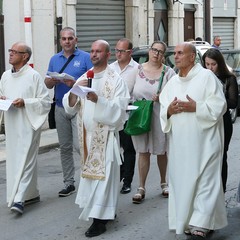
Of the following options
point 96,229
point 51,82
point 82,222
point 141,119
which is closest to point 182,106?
point 96,229

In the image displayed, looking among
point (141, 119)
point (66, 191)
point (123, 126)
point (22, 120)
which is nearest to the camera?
point (123, 126)

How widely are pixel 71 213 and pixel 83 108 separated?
132 centimetres

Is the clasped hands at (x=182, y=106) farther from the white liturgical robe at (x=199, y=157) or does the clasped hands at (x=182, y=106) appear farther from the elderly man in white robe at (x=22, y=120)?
the elderly man in white robe at (x=22, y=120)

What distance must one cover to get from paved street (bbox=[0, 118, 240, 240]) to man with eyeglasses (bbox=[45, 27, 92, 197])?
0.32m

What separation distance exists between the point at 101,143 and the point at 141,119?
1173 millimetres

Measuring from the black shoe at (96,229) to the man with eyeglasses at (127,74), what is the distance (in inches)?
63.4

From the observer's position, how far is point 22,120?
23.8ft

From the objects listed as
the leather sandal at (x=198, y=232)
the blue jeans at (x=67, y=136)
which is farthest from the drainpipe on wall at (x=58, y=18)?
the leather sandal at (x=198, y=232)

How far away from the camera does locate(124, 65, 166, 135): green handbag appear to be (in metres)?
7.53

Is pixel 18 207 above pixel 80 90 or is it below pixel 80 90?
below

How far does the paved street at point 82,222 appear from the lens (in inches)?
255

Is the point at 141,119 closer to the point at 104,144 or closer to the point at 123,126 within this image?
the point at 123,126

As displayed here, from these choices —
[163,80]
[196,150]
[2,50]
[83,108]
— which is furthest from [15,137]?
[2,50]

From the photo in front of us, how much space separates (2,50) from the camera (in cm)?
1373
